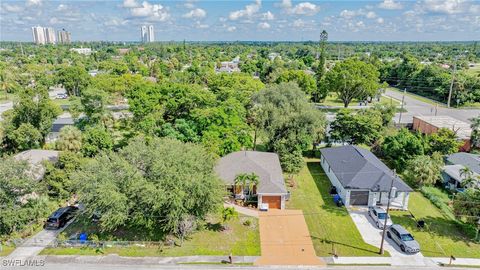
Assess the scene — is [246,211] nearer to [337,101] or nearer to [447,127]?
[447,127]

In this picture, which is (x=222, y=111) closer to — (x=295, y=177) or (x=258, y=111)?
(x=258, y=111)

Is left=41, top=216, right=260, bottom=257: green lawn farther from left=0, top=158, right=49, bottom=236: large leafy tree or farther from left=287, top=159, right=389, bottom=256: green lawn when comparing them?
left=287, top=159, right=389, bottom=256: green lawn

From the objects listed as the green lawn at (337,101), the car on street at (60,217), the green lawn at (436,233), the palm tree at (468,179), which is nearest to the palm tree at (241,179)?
the green lawn at (436,233)

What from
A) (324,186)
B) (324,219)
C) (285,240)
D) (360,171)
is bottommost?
(285,240)

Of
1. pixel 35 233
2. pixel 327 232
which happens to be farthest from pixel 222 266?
pixel 35 233

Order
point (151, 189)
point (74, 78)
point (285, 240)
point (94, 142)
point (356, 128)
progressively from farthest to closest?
point (74, 78) → point (356, 128) → point (94, 142) → point (285, 240) → point (151, 189)

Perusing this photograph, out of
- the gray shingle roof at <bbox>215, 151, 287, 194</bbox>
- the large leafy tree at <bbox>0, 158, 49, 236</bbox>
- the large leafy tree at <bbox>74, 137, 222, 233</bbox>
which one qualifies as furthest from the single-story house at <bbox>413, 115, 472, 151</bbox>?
the large leafy tree at <bbox>0, 158, 49, 236</bbox>

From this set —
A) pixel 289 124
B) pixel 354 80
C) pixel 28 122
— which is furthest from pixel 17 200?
pixel 354 80
